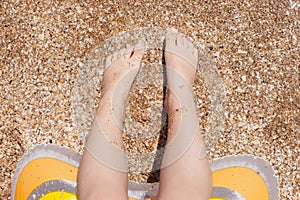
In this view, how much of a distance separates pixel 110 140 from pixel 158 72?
0.41 metres

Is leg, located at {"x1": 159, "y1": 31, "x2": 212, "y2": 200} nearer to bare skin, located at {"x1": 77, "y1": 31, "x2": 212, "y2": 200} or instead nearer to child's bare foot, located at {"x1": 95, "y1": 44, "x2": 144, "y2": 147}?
bare skin, located at {"x1": 77, "y1": 31, "x2": 212, "y2": 200}

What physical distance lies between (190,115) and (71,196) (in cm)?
62

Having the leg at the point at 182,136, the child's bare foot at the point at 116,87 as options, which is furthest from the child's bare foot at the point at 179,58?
the child's bare foot at the point at 116,87

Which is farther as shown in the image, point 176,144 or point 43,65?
point 43,65

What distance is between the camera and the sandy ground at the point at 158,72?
1840mm

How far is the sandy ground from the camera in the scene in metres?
1.84

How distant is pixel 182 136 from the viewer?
169 cm

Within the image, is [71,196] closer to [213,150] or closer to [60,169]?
→ [60,169]

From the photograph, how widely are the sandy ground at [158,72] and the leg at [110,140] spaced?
8 centimetres

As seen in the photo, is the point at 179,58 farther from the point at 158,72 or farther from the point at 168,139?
the point at 168,139

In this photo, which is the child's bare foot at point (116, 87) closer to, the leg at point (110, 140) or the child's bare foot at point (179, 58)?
the leg at point (110, 140)

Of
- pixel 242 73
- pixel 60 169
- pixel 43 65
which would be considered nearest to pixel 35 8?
pixel 43 65

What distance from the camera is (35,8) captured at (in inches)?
75.8

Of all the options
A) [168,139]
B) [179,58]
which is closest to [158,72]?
[179,58]
